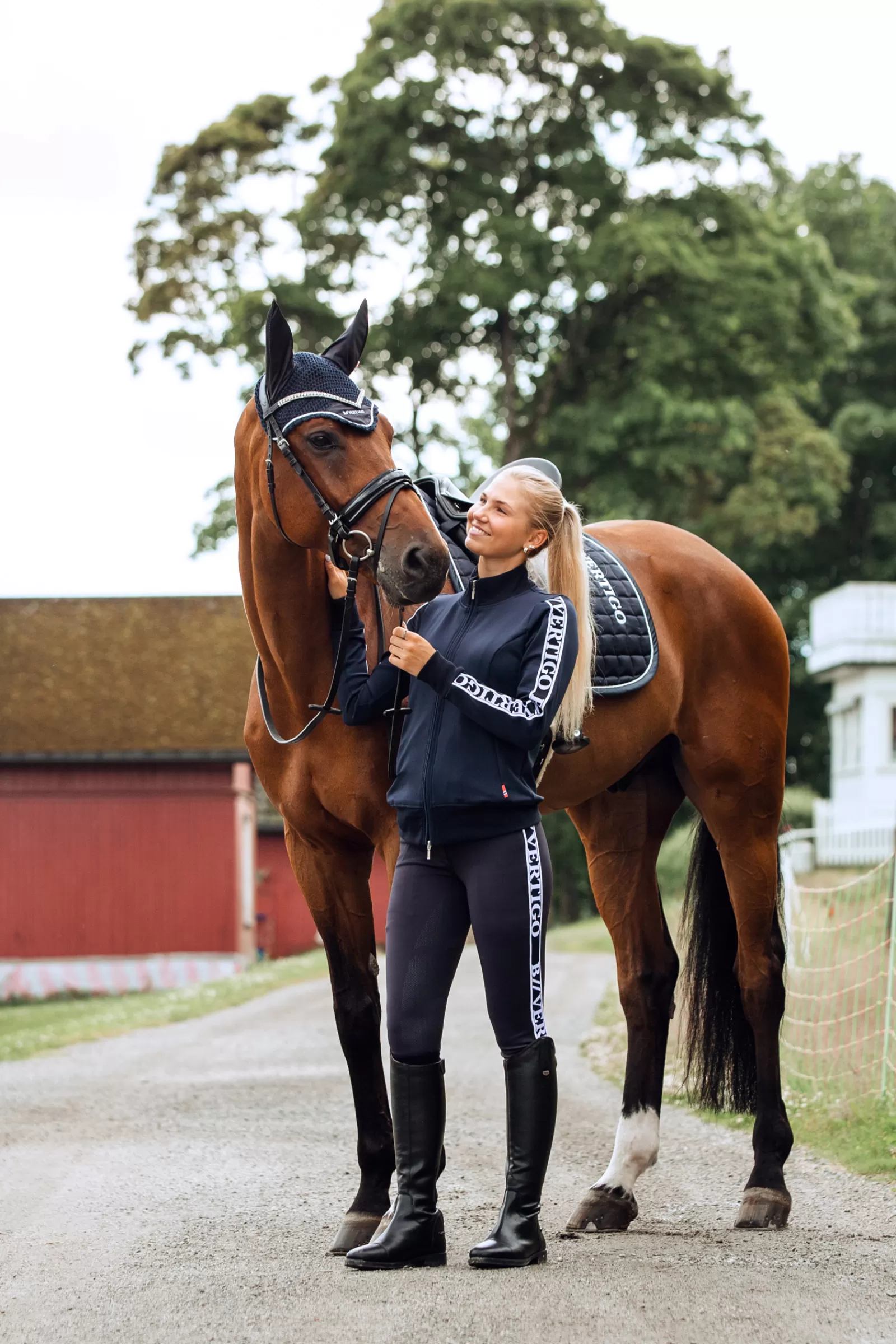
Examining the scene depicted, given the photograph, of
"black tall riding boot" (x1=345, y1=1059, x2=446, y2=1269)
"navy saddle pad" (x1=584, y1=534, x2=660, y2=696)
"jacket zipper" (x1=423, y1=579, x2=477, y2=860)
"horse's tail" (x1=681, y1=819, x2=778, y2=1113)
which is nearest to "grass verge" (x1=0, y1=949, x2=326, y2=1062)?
"horse's tail" (x1=681, y1=819, x2=778, y2=1113)

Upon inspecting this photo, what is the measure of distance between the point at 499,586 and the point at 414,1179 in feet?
4.80

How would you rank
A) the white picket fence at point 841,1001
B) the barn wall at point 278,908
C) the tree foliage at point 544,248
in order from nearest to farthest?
the white picket fence at point 841,1001, the tree foliage at point 544,248, the barn wall at point 278,908

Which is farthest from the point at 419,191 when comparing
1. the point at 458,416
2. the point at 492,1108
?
the point at 492,1108

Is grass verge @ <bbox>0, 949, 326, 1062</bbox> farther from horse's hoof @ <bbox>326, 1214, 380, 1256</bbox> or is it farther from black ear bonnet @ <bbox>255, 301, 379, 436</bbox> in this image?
black ear bonnet @ <bbox>255, 301, 379, 436</bbox>

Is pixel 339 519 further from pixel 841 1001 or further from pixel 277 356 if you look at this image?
pixel 841 1001

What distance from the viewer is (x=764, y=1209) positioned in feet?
15.0

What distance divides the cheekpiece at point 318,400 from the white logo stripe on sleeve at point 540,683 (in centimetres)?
74

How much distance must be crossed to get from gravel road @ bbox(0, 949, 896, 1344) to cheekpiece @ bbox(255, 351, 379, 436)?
2.14 m

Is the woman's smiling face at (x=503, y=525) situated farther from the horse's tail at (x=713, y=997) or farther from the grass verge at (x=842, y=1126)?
the grass verge at (x=842, y=1126)

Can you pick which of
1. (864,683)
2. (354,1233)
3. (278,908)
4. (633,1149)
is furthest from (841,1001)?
(278,908)

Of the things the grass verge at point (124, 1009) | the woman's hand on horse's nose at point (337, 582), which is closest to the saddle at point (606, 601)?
the woman's hand on horse's nose at point (337, 582)

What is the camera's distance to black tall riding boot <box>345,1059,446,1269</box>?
12.1 feet

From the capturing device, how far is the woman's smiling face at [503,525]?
384 cm

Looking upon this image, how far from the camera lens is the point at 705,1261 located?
155 inches
